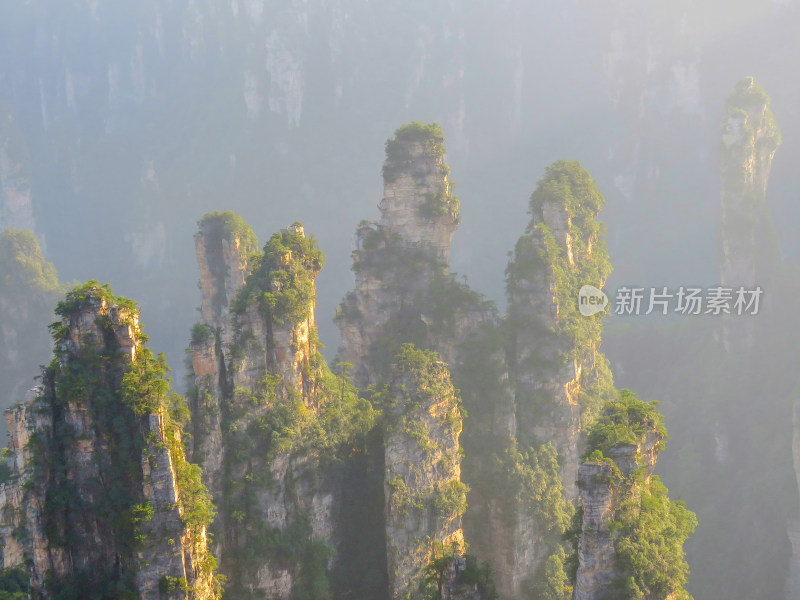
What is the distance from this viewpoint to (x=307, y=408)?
79.0 ft

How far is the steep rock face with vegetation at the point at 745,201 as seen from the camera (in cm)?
4416

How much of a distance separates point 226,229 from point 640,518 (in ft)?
90.9

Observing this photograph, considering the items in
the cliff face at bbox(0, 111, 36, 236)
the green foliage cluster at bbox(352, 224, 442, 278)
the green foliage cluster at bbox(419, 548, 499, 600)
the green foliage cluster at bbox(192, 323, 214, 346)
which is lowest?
the green foliage cluster at bbox(419, 548, 499, 600)

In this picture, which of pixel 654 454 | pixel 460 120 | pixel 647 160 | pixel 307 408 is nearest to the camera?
pixel 654 454

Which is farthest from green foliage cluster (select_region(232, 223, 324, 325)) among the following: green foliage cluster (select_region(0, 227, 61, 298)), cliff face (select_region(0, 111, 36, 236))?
cliff face (select_region(0, 111, 36, 236))

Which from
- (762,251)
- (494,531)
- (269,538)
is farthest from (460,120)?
(269,538)

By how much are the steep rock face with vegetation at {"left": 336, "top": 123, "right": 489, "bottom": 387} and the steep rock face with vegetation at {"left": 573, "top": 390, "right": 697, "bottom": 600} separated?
13938 mm

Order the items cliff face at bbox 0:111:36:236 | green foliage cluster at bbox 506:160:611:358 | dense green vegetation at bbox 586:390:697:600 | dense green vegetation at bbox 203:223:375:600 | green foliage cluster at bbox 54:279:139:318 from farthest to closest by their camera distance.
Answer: cliff face at bbox 0:111:36:236 → green foliage cluster at bbox 506:160:611:358 → dense green vegetation at bbox 203:223:375:600 → dense green vegetation at bbox 586:390:697:600 → green foliage cluster at bbox 54:279:139:318

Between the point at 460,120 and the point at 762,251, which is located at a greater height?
the point at 460,120

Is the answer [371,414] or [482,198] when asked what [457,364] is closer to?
[371,414]

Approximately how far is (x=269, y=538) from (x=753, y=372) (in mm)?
33735

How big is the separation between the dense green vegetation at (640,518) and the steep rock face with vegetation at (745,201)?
1074 inches

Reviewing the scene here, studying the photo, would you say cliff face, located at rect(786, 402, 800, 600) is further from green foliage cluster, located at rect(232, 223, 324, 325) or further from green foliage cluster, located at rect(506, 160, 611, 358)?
green foliage cluster, located at rect(232, 223, 324, 325)

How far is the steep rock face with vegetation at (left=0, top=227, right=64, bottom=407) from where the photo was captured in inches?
2088
